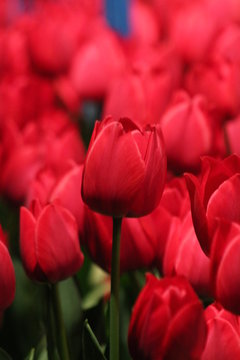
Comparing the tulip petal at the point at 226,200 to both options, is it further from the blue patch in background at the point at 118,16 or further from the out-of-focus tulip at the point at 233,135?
the blue patch in background at the point at 118,16

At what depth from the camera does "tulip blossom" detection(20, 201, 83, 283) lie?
461 millimetres

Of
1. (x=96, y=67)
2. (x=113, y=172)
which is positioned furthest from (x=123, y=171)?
(x=96, y=67)

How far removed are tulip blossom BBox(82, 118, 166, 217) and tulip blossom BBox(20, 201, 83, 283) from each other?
0.03 m

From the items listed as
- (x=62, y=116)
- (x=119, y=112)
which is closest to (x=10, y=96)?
(x=62, y=116)

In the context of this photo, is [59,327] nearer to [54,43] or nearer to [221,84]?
[221,84]

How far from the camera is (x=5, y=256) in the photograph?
0.44 metres

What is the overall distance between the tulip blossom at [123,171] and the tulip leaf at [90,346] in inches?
2.8

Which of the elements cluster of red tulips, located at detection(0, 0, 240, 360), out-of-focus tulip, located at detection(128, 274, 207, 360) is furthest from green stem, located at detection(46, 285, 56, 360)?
out-of-focus tulip, located at detection(128, 274, 207, 360)

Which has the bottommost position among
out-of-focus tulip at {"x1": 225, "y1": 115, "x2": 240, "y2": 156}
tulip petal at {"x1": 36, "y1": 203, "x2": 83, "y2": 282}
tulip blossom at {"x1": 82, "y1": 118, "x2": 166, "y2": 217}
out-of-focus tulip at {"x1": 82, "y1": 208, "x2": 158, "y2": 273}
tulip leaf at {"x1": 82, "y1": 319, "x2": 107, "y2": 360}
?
tulip leaf at {"x1": 82, "y1": 319, "x2": 107, "y2": 360}

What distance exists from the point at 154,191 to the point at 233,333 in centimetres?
9

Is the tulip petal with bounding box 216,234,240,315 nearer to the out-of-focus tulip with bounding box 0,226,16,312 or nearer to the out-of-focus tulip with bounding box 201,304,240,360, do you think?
the out-of-focus tulip with bounding box 201,304,240,360

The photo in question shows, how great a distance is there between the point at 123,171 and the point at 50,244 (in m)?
0.07

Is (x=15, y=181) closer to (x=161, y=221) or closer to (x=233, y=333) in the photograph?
(x=161, y=221)

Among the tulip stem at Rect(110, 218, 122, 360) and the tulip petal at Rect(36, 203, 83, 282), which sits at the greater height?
the tulip petal at Rect(36, 203, 83, 282)
